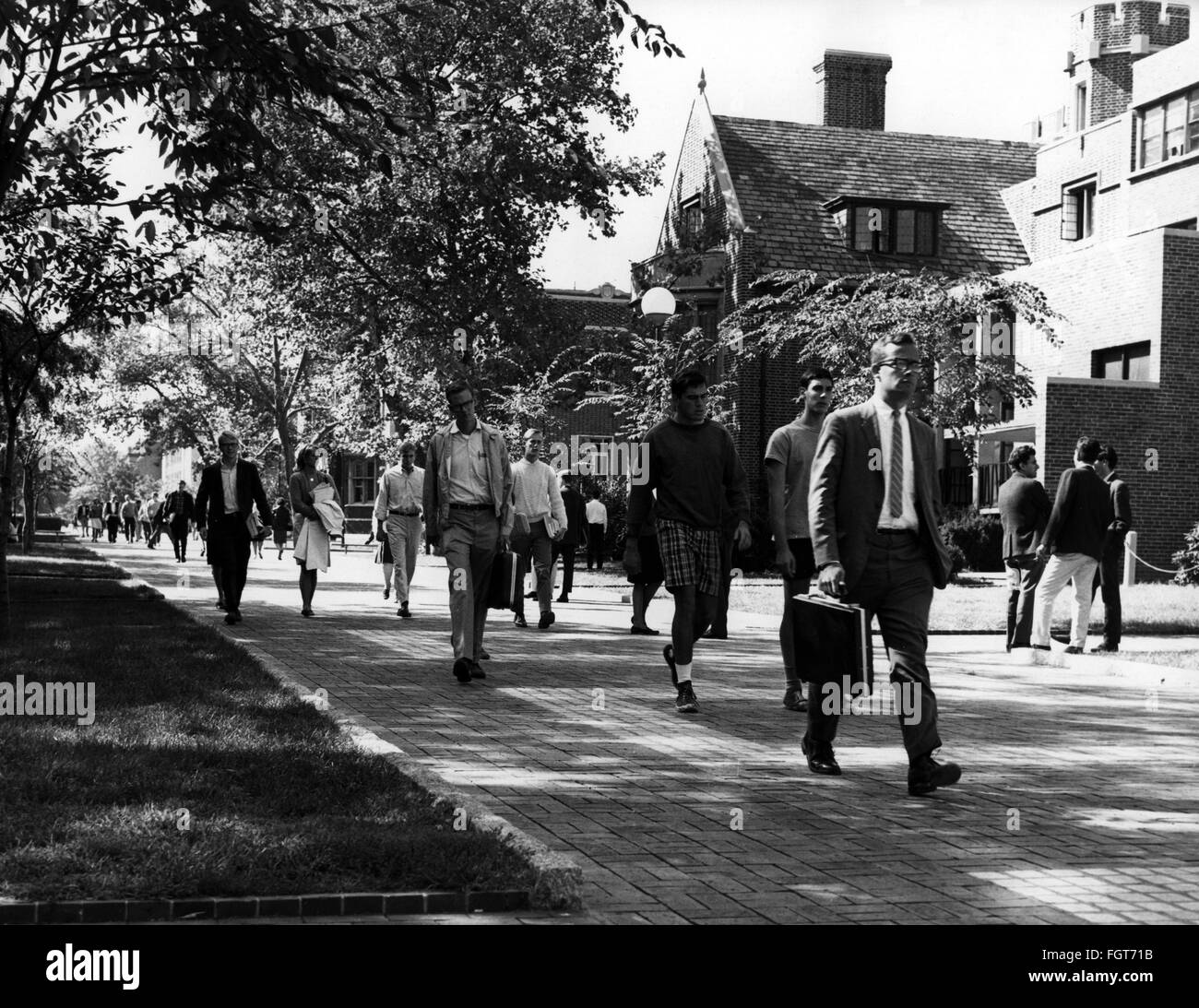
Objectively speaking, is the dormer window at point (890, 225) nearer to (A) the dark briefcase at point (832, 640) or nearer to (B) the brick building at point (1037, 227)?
(B) the brick building at point (1037, 227)

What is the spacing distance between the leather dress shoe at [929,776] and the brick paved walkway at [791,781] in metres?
0.07

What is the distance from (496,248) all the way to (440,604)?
14703 millimetres

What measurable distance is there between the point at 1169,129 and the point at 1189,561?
12464mm

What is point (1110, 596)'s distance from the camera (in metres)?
14.3

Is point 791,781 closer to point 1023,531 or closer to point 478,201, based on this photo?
point 1023,531

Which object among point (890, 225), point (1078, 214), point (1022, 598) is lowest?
point (1022, 598)

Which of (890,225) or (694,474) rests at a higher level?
(890,225)

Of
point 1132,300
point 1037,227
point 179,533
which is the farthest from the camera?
point 1037,227

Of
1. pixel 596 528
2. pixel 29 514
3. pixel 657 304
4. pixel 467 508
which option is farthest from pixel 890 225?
pixel 467 508

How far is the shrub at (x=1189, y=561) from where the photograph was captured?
26.9m

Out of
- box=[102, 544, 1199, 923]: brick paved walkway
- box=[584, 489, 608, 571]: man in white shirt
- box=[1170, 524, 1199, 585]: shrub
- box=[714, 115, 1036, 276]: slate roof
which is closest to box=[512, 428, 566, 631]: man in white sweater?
box=[102, 544, 1199, 923]: brick paved walkway

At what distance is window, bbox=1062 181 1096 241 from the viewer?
40094mm

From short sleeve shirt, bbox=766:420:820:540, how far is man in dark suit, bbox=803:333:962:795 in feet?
7.60

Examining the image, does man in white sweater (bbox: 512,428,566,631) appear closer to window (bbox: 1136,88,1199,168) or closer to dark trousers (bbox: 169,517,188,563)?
dark trousers (bbox: 169,517,188,563)
